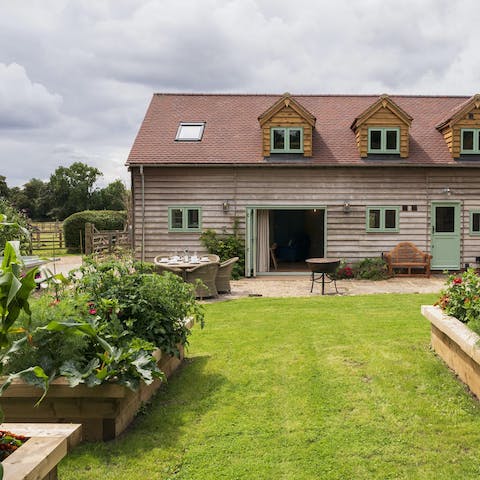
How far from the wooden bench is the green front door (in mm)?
543

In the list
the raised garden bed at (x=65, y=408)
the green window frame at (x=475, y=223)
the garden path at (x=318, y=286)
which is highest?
the green window frame at (x=475, y=223)

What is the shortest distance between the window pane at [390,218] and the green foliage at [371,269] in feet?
4.31

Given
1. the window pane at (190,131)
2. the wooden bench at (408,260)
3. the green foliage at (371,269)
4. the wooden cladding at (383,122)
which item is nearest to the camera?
the green foliage at (371,269)

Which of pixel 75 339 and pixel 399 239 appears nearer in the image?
pixel 75 339

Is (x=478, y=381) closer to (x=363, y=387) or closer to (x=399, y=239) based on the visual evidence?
(x=363, y=387)

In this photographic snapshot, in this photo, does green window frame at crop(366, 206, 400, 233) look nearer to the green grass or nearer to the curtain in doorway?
the curtain in doorway

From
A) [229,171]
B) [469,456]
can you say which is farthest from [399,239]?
[469,456]

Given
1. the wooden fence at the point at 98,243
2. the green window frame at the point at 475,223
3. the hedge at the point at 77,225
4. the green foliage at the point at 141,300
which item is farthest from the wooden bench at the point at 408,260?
the hedge at the point at 77,225

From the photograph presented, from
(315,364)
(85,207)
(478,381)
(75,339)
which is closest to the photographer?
(75,339)

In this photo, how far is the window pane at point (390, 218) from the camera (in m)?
16.8

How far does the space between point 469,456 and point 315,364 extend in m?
2.51

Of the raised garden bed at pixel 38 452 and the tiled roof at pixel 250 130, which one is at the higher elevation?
the tiled roof at pixel 250 130

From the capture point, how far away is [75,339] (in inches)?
163

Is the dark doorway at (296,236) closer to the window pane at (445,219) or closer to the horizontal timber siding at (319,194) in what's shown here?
the horizontal timber siding at (319,194)
